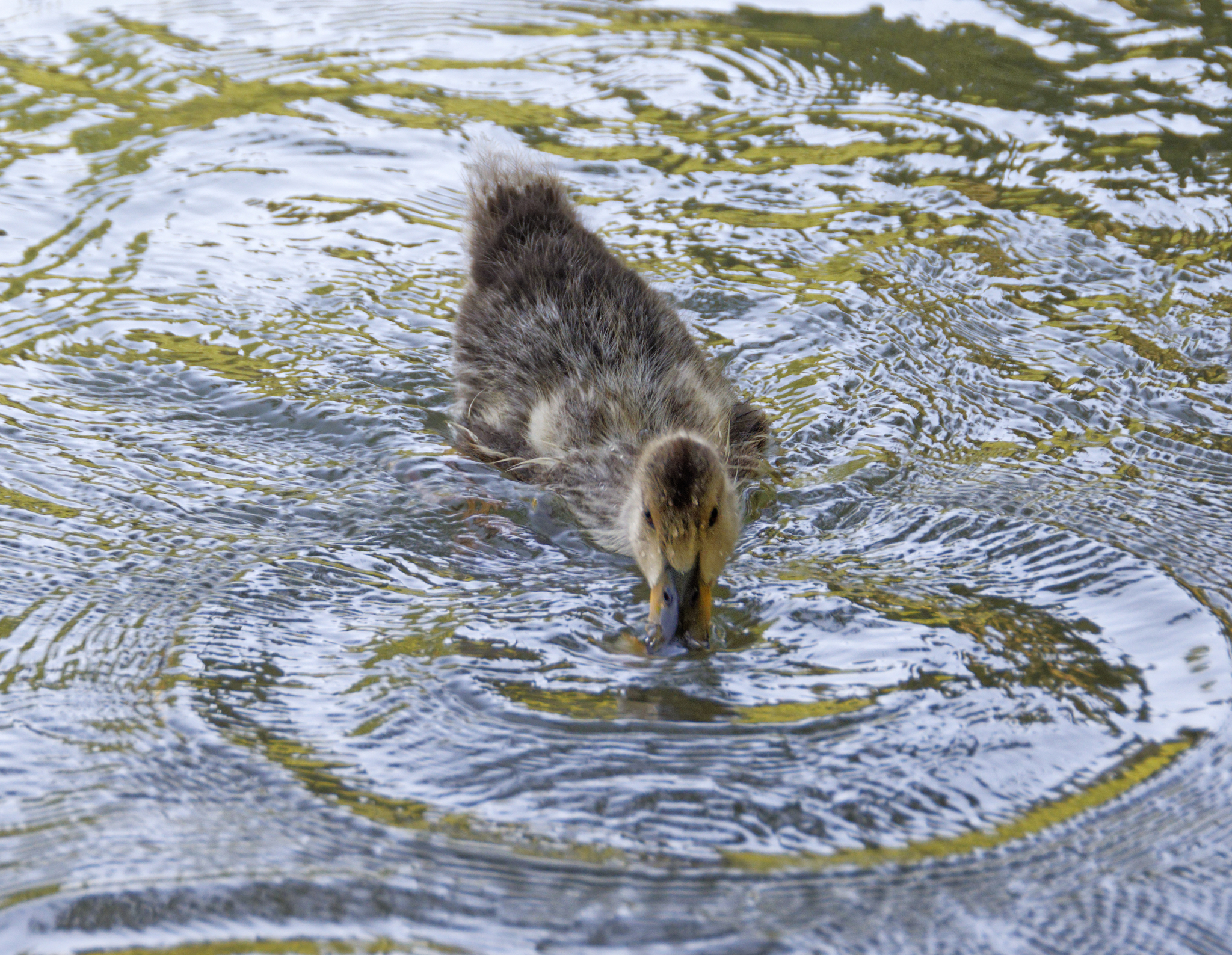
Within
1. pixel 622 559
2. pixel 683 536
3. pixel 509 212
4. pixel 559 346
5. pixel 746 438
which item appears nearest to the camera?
pixel 683 536

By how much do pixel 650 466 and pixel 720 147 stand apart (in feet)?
13.2

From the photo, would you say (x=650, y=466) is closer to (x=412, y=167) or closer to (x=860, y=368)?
(x=860, y=368)

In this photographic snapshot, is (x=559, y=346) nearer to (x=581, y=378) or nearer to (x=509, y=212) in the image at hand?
(x=581, y=378)

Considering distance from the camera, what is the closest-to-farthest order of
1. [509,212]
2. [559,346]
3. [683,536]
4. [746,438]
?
[683,536] → [746,438] → [559,346] → [509,212]

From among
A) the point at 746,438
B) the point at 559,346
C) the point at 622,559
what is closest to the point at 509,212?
the point at 559,346

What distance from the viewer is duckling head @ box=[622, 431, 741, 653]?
3932mm

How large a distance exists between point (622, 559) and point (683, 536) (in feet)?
2.24

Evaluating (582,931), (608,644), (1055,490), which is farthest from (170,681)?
(1055,490)

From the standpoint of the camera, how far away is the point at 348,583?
14.0ft

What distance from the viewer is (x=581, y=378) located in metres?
5.22

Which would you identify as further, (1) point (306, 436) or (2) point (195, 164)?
(2) point (195, 164)

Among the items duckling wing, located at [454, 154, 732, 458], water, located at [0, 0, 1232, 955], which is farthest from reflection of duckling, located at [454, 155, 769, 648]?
water, located at [0, 0, 1232, 955]

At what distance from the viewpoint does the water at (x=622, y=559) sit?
9.75 ft

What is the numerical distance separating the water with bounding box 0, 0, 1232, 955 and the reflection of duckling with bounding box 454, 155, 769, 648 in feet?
0.65
